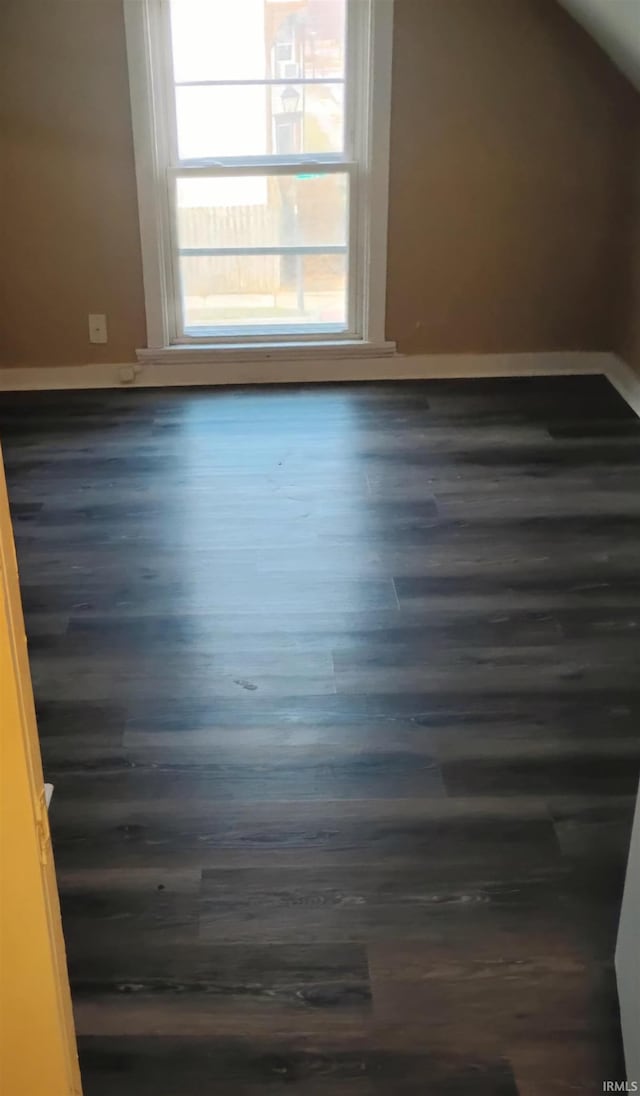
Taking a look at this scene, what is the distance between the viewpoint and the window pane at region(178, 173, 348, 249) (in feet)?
14.1

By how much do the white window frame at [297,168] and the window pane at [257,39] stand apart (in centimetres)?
6

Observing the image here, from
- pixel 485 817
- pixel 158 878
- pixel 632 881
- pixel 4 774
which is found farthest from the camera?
pixel 485 817

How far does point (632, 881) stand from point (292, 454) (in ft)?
7.78

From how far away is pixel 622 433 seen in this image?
12.8ft

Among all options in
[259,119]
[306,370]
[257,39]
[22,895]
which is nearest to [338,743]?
[22,895]

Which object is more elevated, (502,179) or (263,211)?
(502,179)

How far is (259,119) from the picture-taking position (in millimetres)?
4203

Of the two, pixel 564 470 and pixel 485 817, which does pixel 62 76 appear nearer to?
pixel 564 470

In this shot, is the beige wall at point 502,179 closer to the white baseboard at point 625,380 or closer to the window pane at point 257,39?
the white baseboard at point 625,380

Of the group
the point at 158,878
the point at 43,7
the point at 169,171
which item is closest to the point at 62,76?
the point at 43,7

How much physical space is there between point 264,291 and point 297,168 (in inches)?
20.0

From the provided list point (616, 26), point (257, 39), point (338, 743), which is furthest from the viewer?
point (257, 39)

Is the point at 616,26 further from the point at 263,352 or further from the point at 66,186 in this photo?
the point at 66,186

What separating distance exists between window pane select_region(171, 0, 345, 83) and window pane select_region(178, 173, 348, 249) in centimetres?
38
